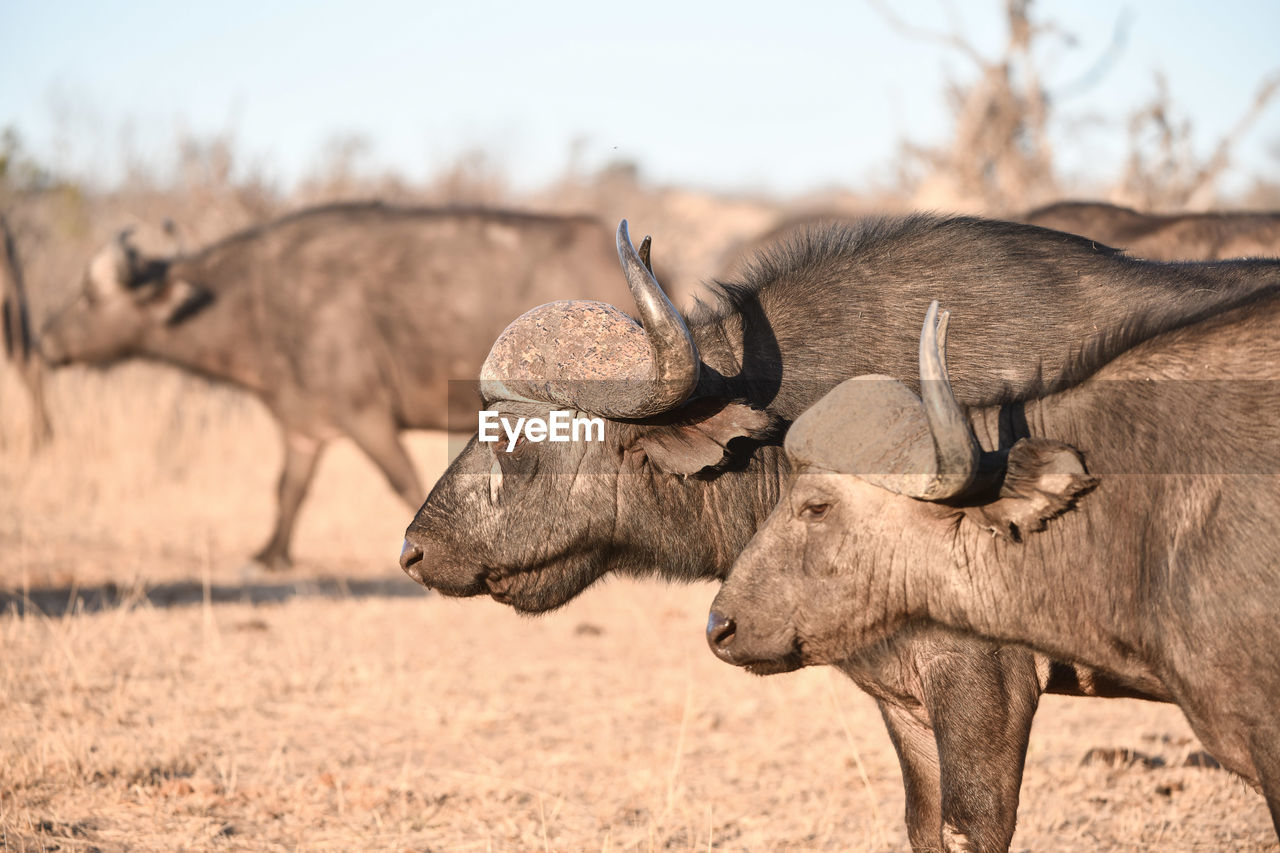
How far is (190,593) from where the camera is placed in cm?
929

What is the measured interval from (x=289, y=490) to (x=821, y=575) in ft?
26.0

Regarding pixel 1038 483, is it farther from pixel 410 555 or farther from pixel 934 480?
pixel 410 555

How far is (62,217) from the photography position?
77.2ft

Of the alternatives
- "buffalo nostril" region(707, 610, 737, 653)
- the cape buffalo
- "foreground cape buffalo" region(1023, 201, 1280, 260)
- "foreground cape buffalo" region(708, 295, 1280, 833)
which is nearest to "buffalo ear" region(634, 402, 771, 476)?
"foreground cape buffalo" region(708, 295, 1280, 833)

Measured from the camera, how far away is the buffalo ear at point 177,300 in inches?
444

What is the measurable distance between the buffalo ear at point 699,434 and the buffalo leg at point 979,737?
0.92 metres

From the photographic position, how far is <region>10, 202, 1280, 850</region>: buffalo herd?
125 inches

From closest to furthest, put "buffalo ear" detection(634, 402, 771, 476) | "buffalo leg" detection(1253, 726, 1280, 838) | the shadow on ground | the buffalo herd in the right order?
"buffalo leg" detection(1253, 726, 1280, 838) < the buffalo herd < "buffalo ear" detection(634, 402, 771, 476) < the shadow on ground

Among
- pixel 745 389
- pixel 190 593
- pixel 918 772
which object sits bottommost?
pixel 190 593

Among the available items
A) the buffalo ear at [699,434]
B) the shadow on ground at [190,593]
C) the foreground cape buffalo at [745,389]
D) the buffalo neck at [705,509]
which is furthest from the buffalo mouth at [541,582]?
the shadow on ground at [190,593]

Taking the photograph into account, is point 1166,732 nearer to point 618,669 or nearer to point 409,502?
point 618,669

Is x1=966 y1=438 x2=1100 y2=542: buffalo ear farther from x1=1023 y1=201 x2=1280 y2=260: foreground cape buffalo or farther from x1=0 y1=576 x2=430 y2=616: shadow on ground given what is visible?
x1=0 y1=576 x2=430 y2=616: shadow on ground

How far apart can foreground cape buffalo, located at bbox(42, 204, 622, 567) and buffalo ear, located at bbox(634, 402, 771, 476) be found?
631 centimetres

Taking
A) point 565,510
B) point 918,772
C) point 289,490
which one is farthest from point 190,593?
point 918,772
